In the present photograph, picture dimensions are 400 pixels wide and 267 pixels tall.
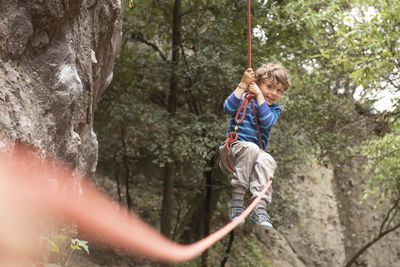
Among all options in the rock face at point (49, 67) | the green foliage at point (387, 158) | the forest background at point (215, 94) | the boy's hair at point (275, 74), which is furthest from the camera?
the forest background at point (215, 94)

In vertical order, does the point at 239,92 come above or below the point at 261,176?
above

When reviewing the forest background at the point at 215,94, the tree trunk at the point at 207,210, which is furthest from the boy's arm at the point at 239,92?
the tree trunk at the point at 207,210

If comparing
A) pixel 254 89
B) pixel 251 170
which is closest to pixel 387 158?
pixel 251 170

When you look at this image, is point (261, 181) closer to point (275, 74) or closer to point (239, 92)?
point (239, 92)

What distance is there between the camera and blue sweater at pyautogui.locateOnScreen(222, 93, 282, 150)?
4297mm

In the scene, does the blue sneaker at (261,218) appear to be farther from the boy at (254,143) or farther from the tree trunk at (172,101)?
the tree trunk at (172,101)

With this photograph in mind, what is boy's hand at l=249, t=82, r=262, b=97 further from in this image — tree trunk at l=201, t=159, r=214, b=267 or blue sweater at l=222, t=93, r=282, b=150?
tree trunk at l=201, t=159, r=214, b=267

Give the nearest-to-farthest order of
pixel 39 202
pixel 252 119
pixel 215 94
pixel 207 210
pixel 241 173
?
pixel 241 173, pixel 252 119, pixel 39 202, pixel 215 94, pixel 207 210

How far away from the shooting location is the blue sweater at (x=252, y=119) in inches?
169

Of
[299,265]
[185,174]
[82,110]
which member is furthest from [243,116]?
[299,265]

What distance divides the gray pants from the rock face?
1.81 m

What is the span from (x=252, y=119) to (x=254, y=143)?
0.78 ft

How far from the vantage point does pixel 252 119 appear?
4.45m

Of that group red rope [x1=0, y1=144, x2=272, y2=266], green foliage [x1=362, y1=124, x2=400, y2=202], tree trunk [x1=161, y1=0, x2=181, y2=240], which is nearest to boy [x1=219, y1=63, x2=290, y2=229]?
red rope [x1=0, y1=144, x2=272, y2=266]
